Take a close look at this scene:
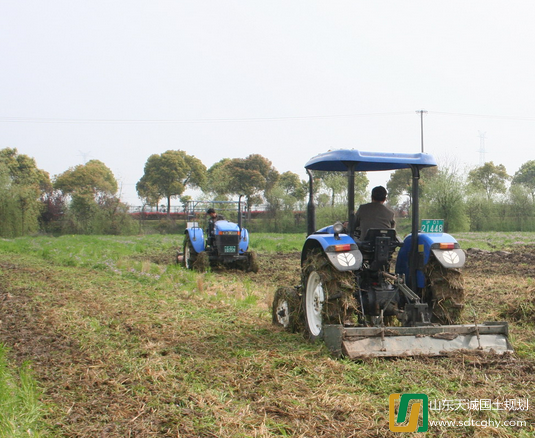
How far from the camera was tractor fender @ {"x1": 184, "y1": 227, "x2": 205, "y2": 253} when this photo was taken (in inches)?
519

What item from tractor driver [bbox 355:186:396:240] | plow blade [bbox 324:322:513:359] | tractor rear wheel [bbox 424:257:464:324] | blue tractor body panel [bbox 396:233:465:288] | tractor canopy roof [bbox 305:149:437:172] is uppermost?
tractor canopy roof [bbox 305:149:437:172]

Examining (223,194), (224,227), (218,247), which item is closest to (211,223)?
(224,227)

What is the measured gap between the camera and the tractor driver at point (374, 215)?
5.50 m

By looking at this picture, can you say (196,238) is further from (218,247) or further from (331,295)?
(331,295)

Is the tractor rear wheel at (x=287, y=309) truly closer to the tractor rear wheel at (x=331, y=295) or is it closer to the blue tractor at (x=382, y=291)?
the blue tractor at (x=382, y=291)

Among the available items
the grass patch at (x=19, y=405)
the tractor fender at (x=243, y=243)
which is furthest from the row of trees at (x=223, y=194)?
the grass patch at (x=19, y=405)

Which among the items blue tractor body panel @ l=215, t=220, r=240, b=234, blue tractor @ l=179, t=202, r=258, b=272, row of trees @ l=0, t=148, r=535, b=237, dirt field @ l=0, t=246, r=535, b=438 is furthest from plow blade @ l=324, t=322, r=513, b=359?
row of trees @ l=0, t=148, r=535, b=237

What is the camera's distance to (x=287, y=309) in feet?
19.8

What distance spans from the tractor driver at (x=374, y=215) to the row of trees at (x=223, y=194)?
17578mm

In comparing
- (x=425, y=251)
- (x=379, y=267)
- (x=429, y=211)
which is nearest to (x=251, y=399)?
(x=379, y=267)

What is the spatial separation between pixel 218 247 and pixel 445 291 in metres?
8.06

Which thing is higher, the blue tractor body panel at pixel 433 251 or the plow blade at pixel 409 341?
the blue tractor body panel at pixel 433 251

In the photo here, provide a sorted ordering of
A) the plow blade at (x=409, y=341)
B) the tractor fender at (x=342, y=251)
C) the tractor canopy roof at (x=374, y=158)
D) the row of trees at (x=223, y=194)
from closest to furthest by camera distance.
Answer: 1. the plow blade at (x=409, y=341)
2. the tractor fender at (x=342, y=251)
3. the tractor canopy roof at (x=374, y=158)
4. the row of trees at (x=223, y=194)

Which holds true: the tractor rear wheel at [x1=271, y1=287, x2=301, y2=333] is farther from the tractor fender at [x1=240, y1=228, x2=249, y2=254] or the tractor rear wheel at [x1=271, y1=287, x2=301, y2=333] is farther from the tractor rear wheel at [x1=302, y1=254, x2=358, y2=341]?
the tractor fender at [x1=240, y1=228, x2=249, y2=254]
